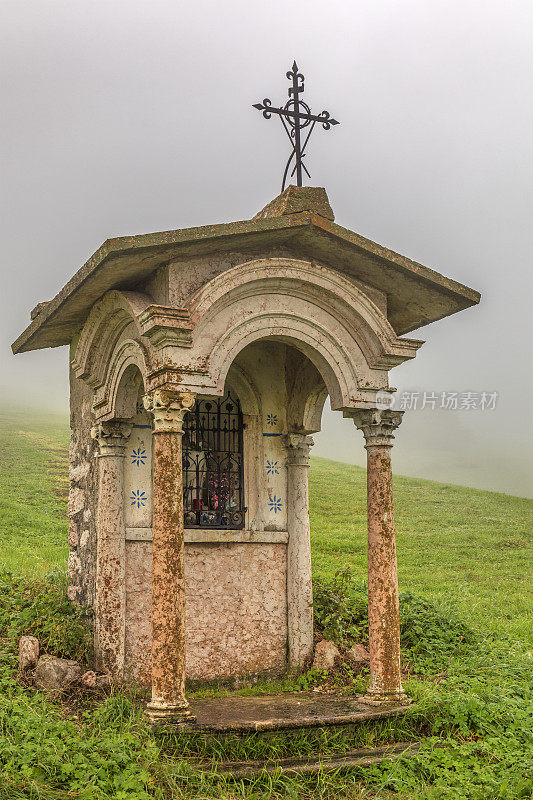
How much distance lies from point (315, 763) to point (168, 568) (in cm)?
187

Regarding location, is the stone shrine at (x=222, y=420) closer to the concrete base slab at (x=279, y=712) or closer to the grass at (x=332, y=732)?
the concrete base slab at (x=279, y=712)

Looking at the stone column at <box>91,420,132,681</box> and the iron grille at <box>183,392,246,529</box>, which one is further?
the iron grille at <box>183,392,246,529</box>

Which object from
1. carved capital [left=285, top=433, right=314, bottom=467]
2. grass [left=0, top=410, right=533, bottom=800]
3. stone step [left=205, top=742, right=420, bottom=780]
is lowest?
stone step [left=205, top=742, right=420, bottom=780]

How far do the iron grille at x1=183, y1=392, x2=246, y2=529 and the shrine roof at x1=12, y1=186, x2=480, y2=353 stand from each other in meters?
1.72

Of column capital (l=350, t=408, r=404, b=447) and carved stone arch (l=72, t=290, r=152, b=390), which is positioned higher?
carved stone arch (l=72, t=290, r=152, b=390)

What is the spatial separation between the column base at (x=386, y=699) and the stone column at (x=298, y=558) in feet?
5.16

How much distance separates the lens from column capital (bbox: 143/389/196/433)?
6.39 m

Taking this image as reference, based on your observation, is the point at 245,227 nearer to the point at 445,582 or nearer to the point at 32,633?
the point at 32,633

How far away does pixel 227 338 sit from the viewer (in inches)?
266

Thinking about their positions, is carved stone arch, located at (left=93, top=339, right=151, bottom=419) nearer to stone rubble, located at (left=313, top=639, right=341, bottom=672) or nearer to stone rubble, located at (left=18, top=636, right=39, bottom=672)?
stone rubble, located at (left=18, top=636, right=39, bottom=672)

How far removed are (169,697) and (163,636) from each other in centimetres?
45

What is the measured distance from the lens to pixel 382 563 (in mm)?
7148

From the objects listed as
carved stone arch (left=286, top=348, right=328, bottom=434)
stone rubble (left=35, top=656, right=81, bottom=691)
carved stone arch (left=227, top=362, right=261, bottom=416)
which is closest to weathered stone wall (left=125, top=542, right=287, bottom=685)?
stone rubble (left=35, top=656, right=81, bottom=691)

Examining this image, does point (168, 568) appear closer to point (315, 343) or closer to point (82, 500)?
point (315, 343)
